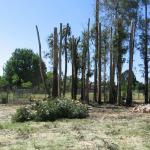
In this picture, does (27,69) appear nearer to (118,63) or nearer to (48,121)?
(118,63)

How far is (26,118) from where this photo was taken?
2400 centimetres

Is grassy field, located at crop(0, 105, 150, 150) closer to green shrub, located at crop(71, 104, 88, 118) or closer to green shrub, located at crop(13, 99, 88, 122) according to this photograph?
green shrub, located at crop(13, 99, 88, 122)

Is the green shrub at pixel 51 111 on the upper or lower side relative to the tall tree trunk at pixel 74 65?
lower

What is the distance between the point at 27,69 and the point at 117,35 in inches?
2418

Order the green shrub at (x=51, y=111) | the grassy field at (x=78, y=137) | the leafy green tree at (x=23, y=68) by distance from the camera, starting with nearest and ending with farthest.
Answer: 1. the grassy field at (x=78, y=137)
2. the green shrub at (x=51, y=111)
3. the leafy green tree at (x=23, y=68)

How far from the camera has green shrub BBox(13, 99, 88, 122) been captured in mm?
23953

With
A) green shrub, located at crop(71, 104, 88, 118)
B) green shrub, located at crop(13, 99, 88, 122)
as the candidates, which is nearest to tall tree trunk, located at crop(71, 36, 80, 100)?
green shrub, located at crop(13, 99, 88, 122)

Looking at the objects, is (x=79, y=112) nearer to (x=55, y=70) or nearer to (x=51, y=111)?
(x=51, y=111)

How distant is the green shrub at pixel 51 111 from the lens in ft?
78.6

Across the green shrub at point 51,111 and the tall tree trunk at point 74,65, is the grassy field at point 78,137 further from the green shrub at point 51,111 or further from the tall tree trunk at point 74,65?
the tall tree trunk at point 74,65

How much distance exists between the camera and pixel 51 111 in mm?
24531

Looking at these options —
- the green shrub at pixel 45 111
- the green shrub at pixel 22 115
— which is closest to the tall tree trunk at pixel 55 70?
the green shrub at pixel 45 111

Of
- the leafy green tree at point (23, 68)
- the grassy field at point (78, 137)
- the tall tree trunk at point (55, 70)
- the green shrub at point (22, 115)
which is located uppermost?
the leafy green tree at point (23, 68)

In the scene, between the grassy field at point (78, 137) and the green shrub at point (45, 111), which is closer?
the grassy field at point (78, 137)
